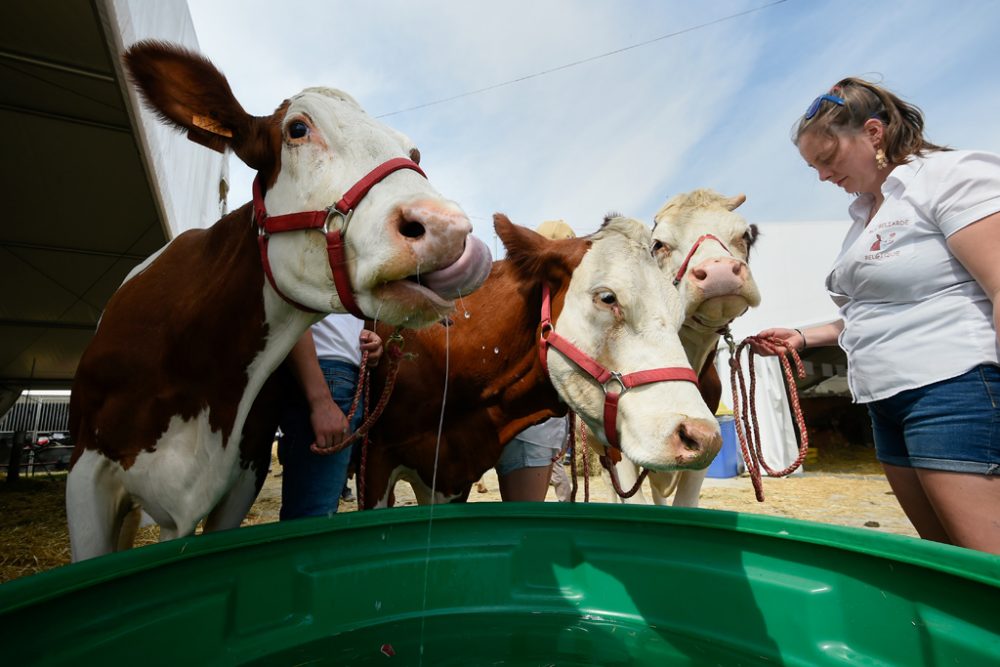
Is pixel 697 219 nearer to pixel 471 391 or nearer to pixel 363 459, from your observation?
pixel 471 391

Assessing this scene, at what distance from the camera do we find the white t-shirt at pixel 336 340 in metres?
2.47

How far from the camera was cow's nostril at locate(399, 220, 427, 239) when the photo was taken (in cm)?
134

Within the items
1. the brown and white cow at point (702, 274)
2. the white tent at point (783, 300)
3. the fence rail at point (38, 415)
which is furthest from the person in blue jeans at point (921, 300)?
the fence rail at point (38, 415)

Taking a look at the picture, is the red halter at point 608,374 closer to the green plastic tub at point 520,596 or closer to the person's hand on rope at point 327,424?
the green plastic tub at point 520,596

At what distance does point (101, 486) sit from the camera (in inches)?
69.9

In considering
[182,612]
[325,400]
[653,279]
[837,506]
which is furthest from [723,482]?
[182,612]

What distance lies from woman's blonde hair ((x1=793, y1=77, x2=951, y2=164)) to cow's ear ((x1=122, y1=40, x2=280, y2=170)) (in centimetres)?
202

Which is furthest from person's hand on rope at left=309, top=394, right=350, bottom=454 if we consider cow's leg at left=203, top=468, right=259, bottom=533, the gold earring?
the gold earring

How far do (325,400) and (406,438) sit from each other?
598mm

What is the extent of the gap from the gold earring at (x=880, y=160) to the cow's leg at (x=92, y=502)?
287 centimetres

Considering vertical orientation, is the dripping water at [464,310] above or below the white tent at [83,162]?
below

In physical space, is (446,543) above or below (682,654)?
above

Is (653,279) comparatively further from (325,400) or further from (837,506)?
(837,506)

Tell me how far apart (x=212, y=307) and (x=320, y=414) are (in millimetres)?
540
